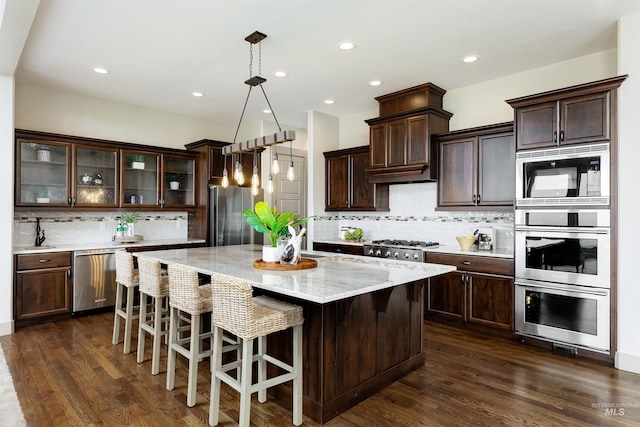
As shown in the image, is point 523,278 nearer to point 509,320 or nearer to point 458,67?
point 509,320

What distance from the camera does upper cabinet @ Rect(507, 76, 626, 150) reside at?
3.22m

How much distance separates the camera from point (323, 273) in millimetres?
2734

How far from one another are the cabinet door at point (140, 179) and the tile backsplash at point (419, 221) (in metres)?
2.49

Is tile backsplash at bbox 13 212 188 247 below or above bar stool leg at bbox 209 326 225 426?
above

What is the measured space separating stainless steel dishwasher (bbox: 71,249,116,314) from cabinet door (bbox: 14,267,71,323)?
10 centimetres

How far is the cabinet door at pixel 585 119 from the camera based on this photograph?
323 cm

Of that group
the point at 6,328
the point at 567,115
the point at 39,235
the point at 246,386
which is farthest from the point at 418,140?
the point at 6,328

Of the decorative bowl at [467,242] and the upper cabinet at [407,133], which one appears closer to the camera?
the decorative bowl at [467,242]

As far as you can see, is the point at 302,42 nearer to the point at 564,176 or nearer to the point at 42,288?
the point at 564,176

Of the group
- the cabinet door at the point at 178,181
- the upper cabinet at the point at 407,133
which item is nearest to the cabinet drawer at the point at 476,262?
the upper cabinet at the point at 407,133

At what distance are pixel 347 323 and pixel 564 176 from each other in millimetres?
2475

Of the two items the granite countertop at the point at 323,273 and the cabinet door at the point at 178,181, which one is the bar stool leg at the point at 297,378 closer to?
the granite countertop at the point at 323,273

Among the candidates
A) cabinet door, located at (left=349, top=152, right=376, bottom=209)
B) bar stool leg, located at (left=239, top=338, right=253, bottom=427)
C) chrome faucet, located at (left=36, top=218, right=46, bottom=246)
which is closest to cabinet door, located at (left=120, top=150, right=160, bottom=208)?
chrome faucet, located at (left=36, top=218, right=46, bottom=246)

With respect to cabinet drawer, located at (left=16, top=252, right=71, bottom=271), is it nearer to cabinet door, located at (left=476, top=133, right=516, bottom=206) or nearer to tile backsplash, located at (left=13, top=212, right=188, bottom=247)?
tile backsplash, located at (left=13, top=212, right=188, bottom=247)
